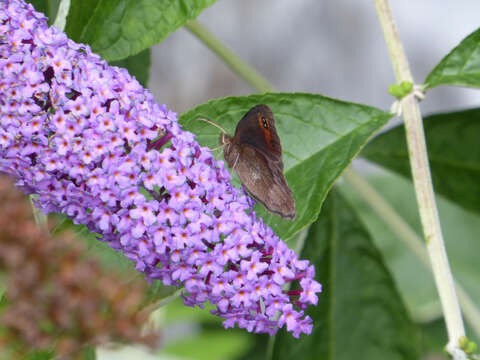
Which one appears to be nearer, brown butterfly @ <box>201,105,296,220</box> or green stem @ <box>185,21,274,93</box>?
brown butterfly @ <box>201,105,296,220</box>

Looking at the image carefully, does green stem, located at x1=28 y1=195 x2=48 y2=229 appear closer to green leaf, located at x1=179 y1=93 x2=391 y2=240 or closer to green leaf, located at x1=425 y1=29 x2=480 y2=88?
green leaf, located at x1=179 y1=93 x2=391 y2=240

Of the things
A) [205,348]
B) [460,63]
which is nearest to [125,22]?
[460,63]

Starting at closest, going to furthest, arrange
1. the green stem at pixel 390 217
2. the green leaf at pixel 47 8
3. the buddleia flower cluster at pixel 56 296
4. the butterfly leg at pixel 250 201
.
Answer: the buddleia flower cluster at pixel 56 296
the butterfly leg at pixel 250 201
the green leaf at pixel 47 8
the green stem at pixel 390 217

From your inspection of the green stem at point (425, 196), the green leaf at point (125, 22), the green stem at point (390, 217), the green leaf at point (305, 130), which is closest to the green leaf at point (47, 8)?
the green leaf at point (125, 22)

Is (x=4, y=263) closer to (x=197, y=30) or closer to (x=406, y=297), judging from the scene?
(x=197, y=30)

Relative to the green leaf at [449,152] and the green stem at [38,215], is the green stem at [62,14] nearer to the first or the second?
the green stem at [38,215]

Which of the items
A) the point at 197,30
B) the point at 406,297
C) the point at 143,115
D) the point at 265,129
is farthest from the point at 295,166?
the point at 406,297

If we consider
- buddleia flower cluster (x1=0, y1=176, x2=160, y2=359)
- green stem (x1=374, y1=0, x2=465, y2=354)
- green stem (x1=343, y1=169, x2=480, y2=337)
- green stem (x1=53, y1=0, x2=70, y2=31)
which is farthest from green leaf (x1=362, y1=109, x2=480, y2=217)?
buddleia flower cluster (x1=0, y1=176, x2=160, y2=359)
